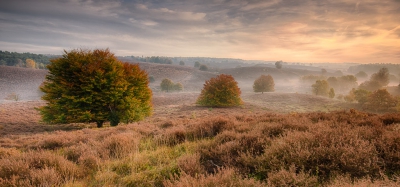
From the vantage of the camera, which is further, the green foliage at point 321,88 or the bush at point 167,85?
the bush at point 167,85

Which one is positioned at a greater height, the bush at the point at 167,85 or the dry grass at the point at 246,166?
the dry grass at the point at 246,166

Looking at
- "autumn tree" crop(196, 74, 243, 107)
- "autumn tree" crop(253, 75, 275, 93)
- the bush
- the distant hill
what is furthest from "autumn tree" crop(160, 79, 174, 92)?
"autumn tree" crop(196, 74, 243, 107)

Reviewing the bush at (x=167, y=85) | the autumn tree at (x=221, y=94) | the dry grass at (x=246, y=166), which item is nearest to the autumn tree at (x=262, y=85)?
the autumn tree at (x=221, y=94)

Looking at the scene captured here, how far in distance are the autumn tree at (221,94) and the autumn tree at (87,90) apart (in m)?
17.3

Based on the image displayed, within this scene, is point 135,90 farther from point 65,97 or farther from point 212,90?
point 212,90

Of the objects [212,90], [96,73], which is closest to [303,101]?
[212,90]

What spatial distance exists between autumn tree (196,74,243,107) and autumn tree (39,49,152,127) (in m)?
17.3

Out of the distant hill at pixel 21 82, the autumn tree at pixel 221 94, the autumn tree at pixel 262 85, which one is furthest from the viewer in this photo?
the autumn tree at pixel 262 85

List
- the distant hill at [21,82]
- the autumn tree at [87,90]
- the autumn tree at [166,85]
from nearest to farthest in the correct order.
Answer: the autumn tree at [87,90], the distant hill at [21,82], the autumn tree at [166,85]

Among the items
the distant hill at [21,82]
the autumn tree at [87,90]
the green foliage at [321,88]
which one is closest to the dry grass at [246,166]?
the autumn tree at [87,90]

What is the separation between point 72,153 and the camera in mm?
5477

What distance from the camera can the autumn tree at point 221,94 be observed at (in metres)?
32.6

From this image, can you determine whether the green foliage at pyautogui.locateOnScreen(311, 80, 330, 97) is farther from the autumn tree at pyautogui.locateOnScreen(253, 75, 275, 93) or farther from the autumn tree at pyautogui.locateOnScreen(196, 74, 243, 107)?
the autumn tree at pyautogui.locateOnScreen(196, 74, 243, 107)

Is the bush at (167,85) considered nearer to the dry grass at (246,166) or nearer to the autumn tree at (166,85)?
the autumn tree at (166,85)
